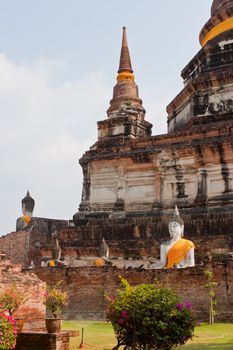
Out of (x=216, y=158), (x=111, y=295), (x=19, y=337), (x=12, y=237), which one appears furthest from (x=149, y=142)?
(x=19, y=337)

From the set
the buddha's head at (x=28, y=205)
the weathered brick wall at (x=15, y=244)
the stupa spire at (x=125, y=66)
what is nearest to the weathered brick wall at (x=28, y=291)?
the weathered brick wall at (x=15, y=244)

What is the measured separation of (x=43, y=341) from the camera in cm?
839

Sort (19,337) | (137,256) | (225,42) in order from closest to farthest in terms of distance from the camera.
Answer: (19,337), (137,256), (225,42)

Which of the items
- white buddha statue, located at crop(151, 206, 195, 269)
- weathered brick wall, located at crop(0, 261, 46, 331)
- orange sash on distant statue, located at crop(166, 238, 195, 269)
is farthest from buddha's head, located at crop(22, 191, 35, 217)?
weathered brick wall, located at crop(0, 261, 46, 331)

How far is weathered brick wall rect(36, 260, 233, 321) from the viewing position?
13211 millimetres

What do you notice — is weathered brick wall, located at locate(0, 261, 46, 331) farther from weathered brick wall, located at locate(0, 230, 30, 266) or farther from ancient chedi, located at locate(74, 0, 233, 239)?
weathered brick wall, located at locate(0, 230, 30, 266)

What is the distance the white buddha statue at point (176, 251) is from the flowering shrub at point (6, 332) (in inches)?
364

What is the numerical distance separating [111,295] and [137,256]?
4002mm

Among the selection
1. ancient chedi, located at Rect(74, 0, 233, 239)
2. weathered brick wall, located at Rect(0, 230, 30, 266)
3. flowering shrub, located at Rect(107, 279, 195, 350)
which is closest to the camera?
flowering shrub, located at Rect(107, 279, 195, 350)

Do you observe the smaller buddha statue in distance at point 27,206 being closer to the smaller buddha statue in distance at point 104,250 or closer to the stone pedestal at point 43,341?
the smaller buddha statue in distance at point 104,250

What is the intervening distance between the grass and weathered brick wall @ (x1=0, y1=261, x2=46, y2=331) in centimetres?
102

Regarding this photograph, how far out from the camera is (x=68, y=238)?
2127 centimetres

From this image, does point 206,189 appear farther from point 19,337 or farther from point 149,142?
point 19,337

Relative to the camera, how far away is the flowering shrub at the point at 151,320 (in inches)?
301
